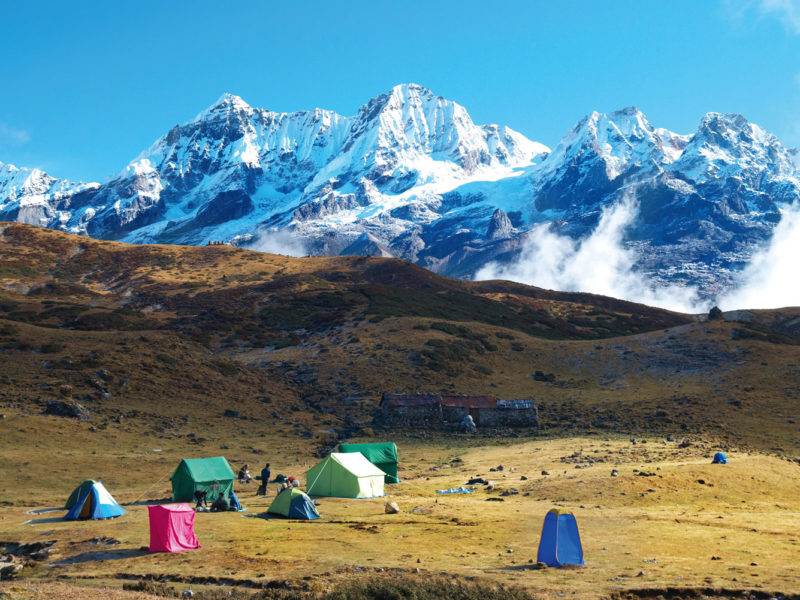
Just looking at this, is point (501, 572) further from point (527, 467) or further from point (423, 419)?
point (423, 419)

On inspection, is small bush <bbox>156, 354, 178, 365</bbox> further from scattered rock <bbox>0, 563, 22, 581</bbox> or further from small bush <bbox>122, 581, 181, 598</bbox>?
small bush <bbox>122, 581, 181, 598</bbox>

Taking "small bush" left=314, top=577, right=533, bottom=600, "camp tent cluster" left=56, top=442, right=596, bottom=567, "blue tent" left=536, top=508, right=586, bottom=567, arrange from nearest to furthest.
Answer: "small bush" left=314, top=577, right=533, bottom=600 → "blue tent" left=536, top=508, right=586, bottom=567 → "camp tent cluster" left=56, top=442, right=596, bottom=567

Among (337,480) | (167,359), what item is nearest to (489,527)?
(337,480)

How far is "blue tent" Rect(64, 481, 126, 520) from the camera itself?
33.9m

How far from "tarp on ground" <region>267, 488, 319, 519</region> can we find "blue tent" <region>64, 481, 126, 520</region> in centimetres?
791

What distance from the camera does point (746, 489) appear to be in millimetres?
40531

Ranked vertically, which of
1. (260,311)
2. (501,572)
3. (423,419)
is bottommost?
(501,572)

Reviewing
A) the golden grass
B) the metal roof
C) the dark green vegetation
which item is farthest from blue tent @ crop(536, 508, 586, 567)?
the metal roof

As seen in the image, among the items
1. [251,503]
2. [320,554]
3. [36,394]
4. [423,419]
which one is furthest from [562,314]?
[320,554]

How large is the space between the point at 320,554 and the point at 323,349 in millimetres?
66943

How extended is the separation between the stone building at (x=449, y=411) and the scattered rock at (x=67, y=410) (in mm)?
26473

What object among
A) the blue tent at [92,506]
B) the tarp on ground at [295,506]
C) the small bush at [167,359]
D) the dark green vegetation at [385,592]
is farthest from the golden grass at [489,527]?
the small bush at [167,359]

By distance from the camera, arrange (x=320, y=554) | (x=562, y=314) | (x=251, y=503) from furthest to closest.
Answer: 1. (x=562, y=314)
2. (x=251, y=503)
3. (x=320, y=554)

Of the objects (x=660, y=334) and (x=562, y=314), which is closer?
(x=660, y=334)
